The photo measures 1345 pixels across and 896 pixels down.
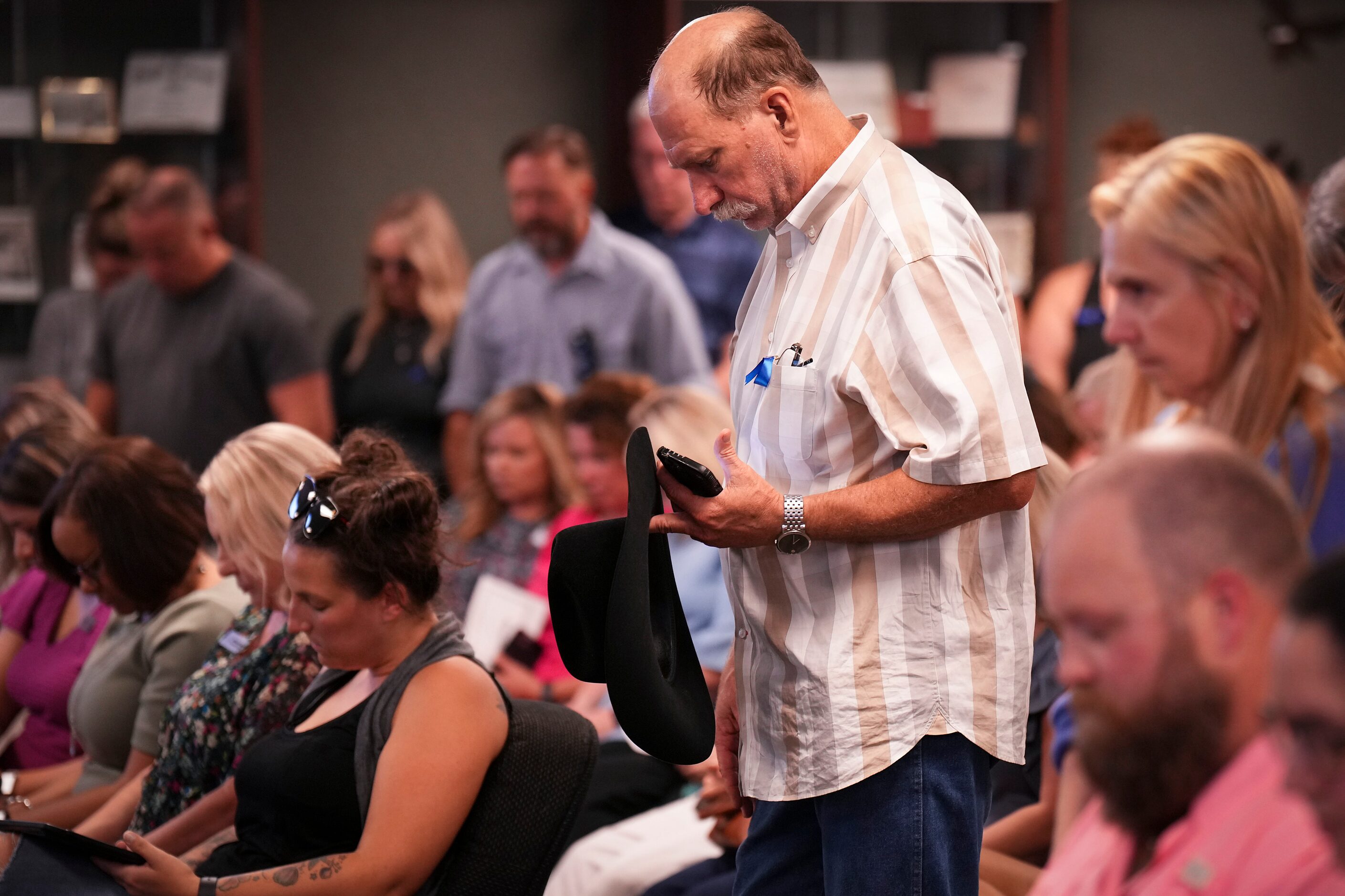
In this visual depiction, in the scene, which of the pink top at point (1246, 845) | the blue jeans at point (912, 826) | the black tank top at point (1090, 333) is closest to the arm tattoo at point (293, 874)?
the blue jeans at point (912, 826)

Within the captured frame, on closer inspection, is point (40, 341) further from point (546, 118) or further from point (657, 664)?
point (657, 664)

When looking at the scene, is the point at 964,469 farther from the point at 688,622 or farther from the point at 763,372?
the point at 688,622

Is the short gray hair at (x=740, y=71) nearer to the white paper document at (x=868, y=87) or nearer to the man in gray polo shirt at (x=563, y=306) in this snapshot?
the man in gray polo shirt at (x=563, y=306)

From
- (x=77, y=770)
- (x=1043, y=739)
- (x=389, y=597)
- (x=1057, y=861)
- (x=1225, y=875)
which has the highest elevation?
(x=1225, y=875)

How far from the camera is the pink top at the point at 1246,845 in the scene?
96cm

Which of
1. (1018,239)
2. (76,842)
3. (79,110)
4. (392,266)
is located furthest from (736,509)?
(79,110)

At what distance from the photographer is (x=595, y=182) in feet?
19.5

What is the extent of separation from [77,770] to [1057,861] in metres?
2.12

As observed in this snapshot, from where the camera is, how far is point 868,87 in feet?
17.6

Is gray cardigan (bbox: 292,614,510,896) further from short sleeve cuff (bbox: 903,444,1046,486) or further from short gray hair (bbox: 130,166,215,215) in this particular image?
short gray hair (bbox: 130,166,215,215)

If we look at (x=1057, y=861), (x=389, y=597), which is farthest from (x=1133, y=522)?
(x=389, y=597)

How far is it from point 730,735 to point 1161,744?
89 cm

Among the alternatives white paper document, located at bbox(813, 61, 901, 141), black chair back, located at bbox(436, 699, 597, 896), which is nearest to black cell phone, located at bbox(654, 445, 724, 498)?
black chair back, located at bbox(436, 699, 597, 896)

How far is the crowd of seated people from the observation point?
1.04m
